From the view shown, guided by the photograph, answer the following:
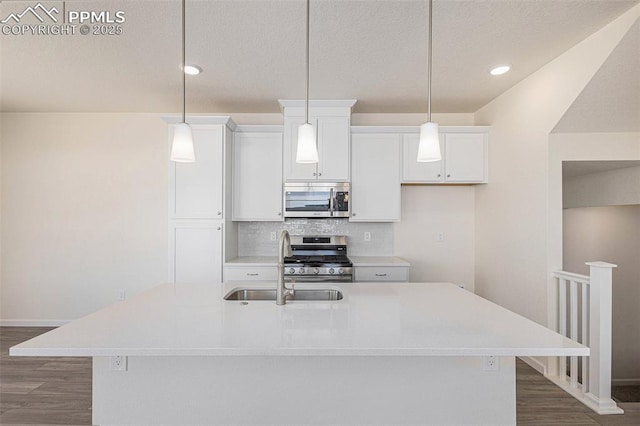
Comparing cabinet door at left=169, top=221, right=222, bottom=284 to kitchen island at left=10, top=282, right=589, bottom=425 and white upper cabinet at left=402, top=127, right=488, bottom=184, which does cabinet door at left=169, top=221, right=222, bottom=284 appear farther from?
white upper cabinet at left=402, top=127, right=488, bottom=184

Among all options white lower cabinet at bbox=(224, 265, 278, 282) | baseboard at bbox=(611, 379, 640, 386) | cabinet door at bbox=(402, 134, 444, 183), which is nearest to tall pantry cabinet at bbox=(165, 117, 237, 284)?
white lower cabinet at bbox=(224, 265, 278, 282)

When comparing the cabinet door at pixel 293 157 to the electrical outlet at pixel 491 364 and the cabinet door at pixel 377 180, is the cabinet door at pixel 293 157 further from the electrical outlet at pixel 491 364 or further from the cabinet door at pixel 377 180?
the electrical outlet at pixel 491 364

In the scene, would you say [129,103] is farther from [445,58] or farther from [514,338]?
[514,338]

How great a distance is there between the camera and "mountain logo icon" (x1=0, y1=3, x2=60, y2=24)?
208 centimetres

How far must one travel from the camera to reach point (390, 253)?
161 inches

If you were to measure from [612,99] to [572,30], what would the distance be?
0.64 m

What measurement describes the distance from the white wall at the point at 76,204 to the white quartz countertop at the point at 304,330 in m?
2.43

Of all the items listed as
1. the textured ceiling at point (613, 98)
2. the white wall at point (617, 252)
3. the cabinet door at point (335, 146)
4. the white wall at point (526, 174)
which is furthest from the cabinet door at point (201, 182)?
the white wall at point (617, 252)

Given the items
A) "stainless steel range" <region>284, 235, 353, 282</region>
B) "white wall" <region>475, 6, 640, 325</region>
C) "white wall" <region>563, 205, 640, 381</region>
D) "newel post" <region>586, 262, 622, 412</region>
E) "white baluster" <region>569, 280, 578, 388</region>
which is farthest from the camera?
"white wall" <region>563, 205, 640, 381</region>

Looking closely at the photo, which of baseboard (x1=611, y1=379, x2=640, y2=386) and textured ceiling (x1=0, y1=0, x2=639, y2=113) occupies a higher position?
textured ceiling (x1=0, y1=0, x2=639, y2=113)

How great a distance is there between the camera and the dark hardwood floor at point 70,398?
227 cm

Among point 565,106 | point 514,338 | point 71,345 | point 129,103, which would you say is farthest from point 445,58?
point 129,103

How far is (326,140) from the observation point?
3.64 metres

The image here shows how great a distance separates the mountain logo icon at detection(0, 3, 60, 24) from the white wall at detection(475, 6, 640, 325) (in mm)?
3567
